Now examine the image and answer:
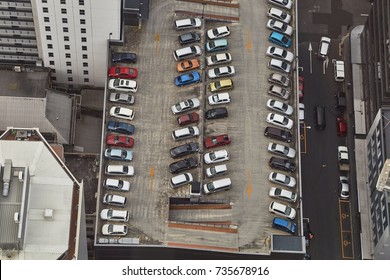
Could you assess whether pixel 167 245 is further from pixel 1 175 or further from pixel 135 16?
pixel 135 16

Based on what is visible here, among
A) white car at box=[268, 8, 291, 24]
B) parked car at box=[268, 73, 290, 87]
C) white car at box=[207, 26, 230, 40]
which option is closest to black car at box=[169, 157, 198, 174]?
parked car at box=[268, 73, 290, 87]

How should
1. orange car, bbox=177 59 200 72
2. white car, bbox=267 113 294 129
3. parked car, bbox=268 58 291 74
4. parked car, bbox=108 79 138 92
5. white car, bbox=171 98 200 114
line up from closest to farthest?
1. white car, bbox=171 98 200 114
2. white car, bbox=267 113 294 129
3. parked car, bbox=108 79 138 92
4. orange car, bbox=177 59 200 72
5. parked car, bbox=268 58 291 74

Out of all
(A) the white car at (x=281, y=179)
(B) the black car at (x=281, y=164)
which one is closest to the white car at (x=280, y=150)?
(B) the black car at (x=281, y=164)

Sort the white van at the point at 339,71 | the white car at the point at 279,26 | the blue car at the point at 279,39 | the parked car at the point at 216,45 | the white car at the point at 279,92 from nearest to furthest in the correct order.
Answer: the white car at the point at 279,92
the parked car at the point at 216,45
the blue car at the point at 279,39
the white car at the point at 279,26
the white van at the point at 339,71

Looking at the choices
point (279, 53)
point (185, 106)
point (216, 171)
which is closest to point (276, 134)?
point (216, 171)

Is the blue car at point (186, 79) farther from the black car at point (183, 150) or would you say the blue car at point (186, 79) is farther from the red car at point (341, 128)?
the red car at point (341, 128)

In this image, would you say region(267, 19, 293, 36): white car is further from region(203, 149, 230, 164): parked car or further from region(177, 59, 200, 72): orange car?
region(203, 149, 230, 164): parked car
